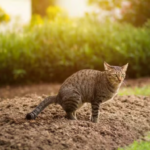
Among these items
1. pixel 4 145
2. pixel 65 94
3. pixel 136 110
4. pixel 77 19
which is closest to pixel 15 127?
pixel 4 145

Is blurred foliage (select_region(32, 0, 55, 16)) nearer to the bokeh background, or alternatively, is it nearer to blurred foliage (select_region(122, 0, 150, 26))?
blurred foliage (select_region(122, 0, 150, 26))

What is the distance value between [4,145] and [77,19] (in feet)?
30.3

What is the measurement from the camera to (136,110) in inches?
242

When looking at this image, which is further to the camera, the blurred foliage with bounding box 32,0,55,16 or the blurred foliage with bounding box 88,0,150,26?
the blurred foliage with bounding box 32,0,55,16

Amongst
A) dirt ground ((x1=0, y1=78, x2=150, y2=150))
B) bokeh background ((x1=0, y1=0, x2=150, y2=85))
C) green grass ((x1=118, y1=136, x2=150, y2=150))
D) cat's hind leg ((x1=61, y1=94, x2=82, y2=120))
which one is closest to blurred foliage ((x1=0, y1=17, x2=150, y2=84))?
bokeh background ((x1=0, y1=0, x2=150, y2=85))

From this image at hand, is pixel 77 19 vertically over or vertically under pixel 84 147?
over

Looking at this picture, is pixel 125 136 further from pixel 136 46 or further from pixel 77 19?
pixel 77 19

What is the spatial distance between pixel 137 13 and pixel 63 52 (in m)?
6.34

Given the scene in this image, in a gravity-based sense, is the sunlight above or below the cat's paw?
above

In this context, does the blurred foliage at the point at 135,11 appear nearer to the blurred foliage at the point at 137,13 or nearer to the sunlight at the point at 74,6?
the blurred foliage at the point at 137,13

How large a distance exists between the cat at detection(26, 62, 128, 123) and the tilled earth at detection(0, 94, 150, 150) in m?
0.20

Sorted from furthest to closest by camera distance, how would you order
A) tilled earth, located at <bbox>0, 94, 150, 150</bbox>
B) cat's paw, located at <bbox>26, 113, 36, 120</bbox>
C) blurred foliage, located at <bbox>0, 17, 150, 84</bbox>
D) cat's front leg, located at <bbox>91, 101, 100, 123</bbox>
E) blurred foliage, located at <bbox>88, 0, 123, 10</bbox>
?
blurred foliage, located at <bbox>88, 0, 123, 10</bbox>, blurred foliage, located at <bbox>0, 17, 150, 84</bbox>, cat's front leg, located at <bbox>91, 101, 100, 123</bbox>, cat's paw, located at <bbox>26, 113, 36, 120</bbox>, tilled earth, located at <bbox>0, 94, 150, 150</bbox>

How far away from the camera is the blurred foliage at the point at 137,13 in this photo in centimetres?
1508

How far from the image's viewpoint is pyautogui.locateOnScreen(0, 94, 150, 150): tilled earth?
14.6ft
